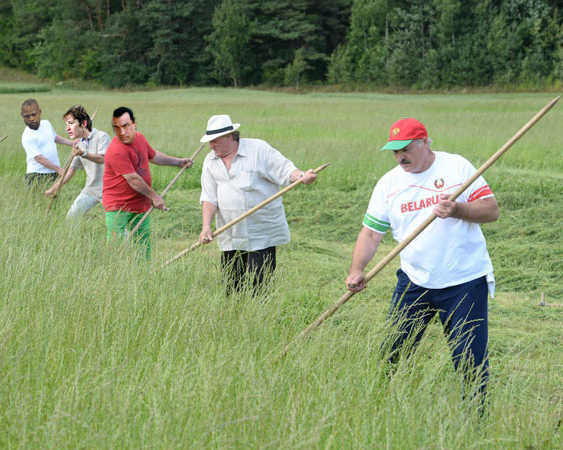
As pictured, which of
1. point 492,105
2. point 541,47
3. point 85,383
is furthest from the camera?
point 541,47

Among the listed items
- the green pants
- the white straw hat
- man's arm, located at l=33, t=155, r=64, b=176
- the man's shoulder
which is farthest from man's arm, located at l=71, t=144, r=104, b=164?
the white straw hat

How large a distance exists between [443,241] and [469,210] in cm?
22

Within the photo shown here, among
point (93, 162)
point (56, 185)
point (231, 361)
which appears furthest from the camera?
point (56, 185)

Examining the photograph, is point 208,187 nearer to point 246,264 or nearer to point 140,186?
point 246,264

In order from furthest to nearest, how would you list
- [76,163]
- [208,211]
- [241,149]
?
[76,163] < [208,211] < [241,149]

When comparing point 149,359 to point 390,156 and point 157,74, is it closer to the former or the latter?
point 390,156

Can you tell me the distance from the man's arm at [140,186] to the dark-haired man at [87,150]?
0.77m

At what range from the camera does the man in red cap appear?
3.63 m

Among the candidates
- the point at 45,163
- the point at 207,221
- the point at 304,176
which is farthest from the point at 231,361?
the point at 45,163

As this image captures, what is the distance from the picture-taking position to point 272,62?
181 feet

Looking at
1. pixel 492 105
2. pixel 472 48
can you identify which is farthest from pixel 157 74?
pixel 492 105

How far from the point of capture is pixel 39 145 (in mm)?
7883

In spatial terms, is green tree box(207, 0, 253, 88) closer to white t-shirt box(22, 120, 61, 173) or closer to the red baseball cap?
white t-shirt box(22, 120, 61, 173)

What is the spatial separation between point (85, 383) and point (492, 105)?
2577 centimetres
